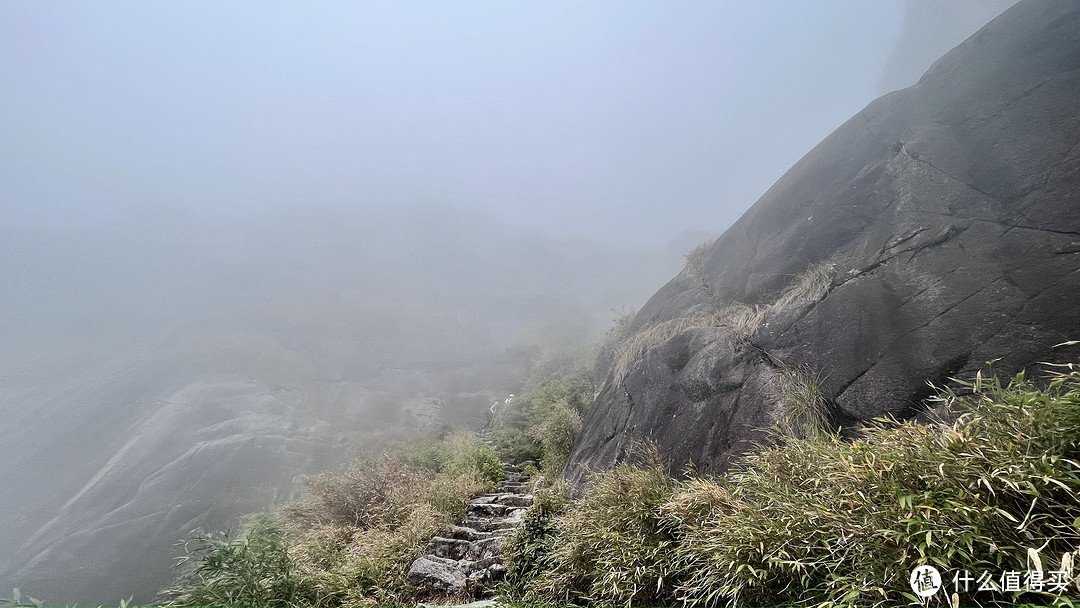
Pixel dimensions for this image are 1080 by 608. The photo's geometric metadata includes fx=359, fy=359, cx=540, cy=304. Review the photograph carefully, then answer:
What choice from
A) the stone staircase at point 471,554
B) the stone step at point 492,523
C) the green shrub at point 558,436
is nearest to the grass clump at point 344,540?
the stone staircase at point 471,554

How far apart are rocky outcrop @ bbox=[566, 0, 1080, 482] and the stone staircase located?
6.04ft

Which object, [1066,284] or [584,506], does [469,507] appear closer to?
[584,506]

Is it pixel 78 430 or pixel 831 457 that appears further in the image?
pixel 78 430

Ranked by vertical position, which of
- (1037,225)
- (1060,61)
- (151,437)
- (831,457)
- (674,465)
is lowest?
(674,465)

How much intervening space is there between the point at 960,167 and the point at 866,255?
1.71 metres

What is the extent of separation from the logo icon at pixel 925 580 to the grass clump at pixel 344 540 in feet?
18.2

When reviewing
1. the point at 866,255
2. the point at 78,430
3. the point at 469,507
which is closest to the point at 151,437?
the point at 78,430

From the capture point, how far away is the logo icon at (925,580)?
6.29ft

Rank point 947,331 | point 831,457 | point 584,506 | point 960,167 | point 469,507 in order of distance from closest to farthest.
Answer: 1. point 831,457
2. point 947,331
3. point 584,506
4. point 960,167
5. point 469,507

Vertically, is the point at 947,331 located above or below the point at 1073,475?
below

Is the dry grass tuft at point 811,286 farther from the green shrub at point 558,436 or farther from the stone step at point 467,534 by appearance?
the stone step at point 467,534

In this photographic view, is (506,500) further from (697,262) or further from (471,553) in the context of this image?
(697,262)

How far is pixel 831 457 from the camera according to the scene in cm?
297

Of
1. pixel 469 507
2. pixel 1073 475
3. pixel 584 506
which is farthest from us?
pixel 469 507
